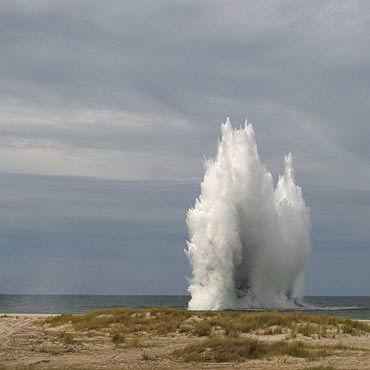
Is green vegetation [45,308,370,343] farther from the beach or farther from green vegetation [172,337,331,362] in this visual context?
green vegetation [172,337,331,362]

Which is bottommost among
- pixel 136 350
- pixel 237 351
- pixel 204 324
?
pixel 136 350

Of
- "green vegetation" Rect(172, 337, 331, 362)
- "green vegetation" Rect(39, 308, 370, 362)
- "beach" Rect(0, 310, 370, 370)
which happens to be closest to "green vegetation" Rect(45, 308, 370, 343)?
"green vegetation" Rect(39, 308, 370, 362)

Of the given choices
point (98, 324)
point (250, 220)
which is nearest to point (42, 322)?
point (98, 324)

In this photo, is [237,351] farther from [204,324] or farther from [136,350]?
[204,324]

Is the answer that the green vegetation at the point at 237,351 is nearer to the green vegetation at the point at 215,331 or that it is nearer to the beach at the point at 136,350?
the green vegetation at the point at 215,331

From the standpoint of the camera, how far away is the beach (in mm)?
25906

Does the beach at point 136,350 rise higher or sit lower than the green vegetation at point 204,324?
lower

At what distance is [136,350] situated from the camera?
1182 inches

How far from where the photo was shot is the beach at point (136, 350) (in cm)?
2591

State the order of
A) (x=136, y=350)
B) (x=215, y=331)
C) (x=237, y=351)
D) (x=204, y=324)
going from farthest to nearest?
(x=204, y=324) < (x=215, y=331) < (x=136, y=350) < (x=237, y=351)

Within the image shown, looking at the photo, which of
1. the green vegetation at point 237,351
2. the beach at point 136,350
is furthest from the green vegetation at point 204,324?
the green vegetation at point 237,351

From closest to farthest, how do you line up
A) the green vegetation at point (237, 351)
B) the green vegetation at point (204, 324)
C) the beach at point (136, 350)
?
the beach at point (136, 350) < the green vegetation at point (237, 351) < the green vegetation at point (204, 324)

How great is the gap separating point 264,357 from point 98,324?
13992mm

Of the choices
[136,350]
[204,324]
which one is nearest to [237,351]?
[136,350]
